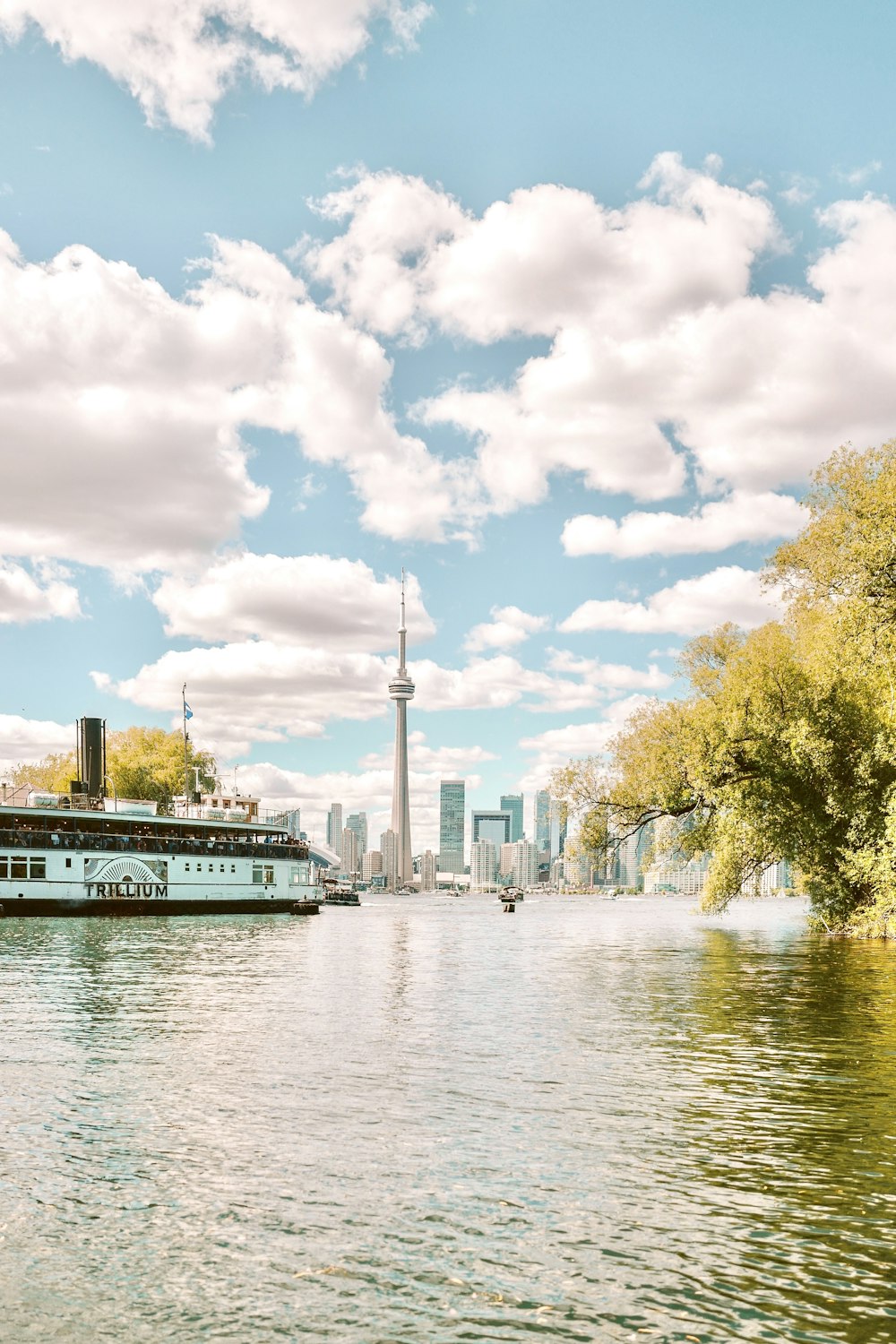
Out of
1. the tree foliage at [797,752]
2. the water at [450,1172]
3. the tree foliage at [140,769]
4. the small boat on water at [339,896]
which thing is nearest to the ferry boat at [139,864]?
the tree foliage at [140,769]

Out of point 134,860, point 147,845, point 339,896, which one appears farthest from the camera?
point 339,896

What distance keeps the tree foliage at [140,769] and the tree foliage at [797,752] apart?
279 feet

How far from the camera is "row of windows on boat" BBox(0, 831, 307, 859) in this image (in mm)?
88750

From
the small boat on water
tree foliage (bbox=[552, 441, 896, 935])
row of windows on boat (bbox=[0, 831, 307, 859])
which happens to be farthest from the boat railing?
the small boat on water

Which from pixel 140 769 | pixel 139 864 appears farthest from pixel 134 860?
pixel 140 769

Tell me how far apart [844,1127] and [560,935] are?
6629 cm

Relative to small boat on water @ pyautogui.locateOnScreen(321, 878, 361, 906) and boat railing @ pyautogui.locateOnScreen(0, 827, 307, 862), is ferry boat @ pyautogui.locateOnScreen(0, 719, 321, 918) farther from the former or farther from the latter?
small boat on water @ pyautogui.locateOnScreen(321, 878, 361, 906)

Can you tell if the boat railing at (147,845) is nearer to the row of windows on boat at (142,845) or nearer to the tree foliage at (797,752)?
the row of windows on boat at (142,845)

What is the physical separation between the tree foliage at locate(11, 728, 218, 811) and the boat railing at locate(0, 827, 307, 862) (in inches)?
854

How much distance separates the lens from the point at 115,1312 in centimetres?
1002

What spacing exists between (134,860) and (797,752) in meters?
65.7

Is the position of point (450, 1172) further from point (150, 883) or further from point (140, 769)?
→ point (140, 769)

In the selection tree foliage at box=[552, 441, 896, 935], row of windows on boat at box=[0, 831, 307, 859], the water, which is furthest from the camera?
row of windows on boat at box=[0, 831, 307, 859]

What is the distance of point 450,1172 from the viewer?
46.8 ft
